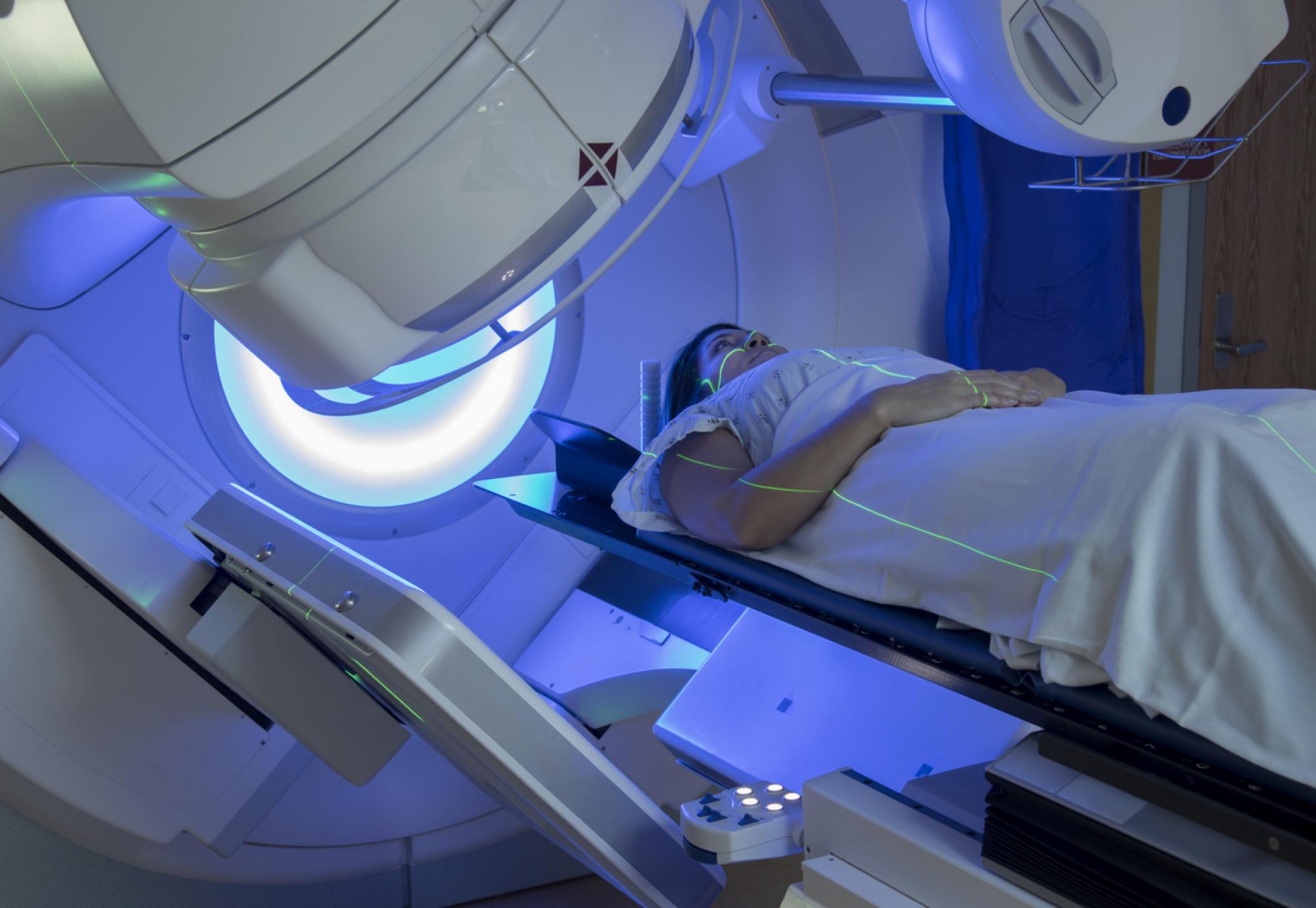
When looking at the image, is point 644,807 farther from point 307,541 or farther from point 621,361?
point 621,361

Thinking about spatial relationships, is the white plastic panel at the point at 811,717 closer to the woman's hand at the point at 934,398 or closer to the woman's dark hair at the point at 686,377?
the woman's hand at the point at 934,398

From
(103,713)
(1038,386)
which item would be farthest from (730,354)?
(103,713)

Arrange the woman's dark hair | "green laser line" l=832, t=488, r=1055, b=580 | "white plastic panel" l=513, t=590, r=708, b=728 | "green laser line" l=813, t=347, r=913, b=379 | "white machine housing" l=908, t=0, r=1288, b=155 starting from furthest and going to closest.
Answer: the woman's dark hair, "white plastic panel" l=513, t=590, r=708, b=728, "green laser line" l=813, t=347, r=913, b=379, "white machine housing" l=908, t=0, r=1288, b=155, "green laser line" l=832, t=488, r=1055, b=580

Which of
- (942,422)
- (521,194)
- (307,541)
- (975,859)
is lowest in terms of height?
(975,859)

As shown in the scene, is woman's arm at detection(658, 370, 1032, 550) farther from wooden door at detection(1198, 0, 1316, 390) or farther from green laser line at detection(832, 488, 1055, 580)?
wooden door at detection(1198, 0, 1316, 390)

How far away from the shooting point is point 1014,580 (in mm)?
1100

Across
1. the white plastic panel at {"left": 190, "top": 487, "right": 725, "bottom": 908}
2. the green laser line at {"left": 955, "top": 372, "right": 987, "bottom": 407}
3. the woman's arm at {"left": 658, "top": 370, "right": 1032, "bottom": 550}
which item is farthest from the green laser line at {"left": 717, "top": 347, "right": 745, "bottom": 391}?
the white plastic panel at {"left": 190, "top": 487, "right": 725, "bottom": 908}

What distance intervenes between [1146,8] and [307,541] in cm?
132

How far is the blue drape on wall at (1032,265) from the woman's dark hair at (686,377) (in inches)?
27.9

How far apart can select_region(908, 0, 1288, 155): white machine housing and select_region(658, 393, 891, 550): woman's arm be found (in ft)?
1.45

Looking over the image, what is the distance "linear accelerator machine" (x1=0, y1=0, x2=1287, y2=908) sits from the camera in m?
0.82

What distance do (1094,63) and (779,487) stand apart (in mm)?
699

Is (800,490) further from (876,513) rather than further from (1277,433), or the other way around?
(1277,433)

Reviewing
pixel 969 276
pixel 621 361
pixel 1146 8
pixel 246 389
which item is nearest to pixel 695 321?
pixel 621 361
